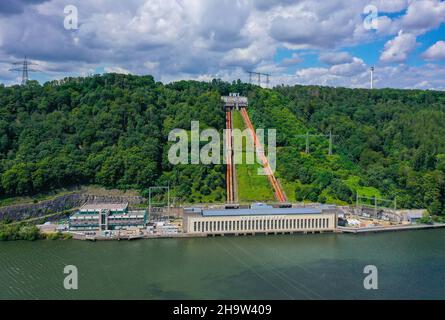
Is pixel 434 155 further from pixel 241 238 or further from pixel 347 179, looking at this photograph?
pixel 241 238

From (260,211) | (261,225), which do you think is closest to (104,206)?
(260,211)

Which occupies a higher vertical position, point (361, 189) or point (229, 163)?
point (229, 163)

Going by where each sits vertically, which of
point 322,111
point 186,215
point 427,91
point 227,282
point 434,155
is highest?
point 427,91

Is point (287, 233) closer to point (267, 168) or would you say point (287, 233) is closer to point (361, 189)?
point (361, 189)

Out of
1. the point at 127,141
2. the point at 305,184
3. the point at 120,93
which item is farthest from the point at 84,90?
the point at 305,184

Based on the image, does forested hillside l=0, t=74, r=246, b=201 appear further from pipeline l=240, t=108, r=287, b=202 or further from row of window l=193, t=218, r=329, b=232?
row of window l=193, t=218, r=329, b=232

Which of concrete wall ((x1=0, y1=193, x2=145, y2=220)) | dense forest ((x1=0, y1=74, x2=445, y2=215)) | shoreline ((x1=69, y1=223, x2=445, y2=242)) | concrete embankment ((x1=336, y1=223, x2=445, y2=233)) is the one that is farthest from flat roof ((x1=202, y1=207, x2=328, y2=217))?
concrete wall ((x1=0, y1=193, x2=145, y2=220))
